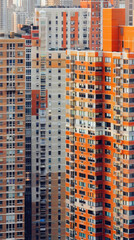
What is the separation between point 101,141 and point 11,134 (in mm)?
16225

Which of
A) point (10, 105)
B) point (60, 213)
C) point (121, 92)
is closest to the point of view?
point (121, 92)

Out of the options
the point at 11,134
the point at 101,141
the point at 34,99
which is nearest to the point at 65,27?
the point at 34,99

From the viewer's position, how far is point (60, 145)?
83312 mm

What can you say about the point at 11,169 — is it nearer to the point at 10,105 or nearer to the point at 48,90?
the point at 10,105

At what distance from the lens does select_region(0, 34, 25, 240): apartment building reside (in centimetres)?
6956

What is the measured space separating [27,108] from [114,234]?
104ft

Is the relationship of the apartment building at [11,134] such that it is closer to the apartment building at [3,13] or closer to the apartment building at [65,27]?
the apartment building at [3,13]

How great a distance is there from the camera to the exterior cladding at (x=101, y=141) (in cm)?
5338

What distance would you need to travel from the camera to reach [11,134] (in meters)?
69.9

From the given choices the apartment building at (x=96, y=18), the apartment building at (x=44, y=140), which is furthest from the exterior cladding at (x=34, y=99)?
the apartment building at (x=96, y=18)

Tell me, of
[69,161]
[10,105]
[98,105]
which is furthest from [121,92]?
[10,105]

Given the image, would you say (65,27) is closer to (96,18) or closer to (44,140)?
(44,140)

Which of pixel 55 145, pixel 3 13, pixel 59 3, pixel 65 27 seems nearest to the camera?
pixel 55 145

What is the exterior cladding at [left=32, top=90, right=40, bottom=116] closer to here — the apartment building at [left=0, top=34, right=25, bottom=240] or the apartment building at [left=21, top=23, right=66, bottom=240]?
the apartment building at [left=21, top=23, right=66, bottom=240]
